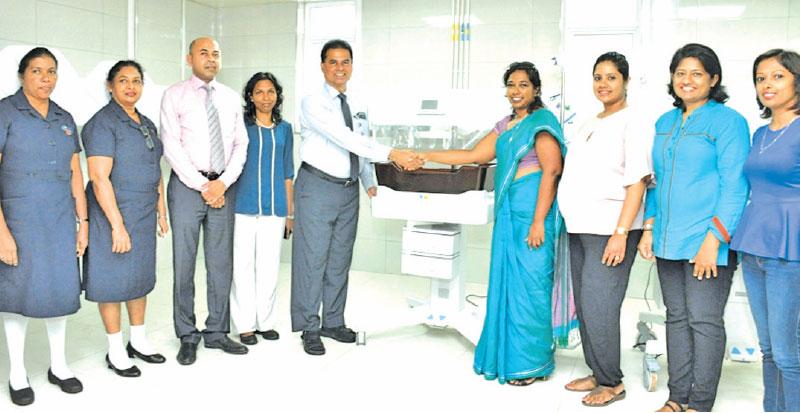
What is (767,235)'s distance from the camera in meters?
2.09

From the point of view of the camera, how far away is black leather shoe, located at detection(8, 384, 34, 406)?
2561mm

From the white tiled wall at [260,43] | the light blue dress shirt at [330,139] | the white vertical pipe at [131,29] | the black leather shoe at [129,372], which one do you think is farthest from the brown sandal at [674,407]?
the white vertical pipe at [131,29]

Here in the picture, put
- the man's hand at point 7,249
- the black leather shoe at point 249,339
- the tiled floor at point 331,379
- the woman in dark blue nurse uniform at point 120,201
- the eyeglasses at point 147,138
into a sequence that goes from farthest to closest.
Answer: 1. the black leather shoe at point 249,339
2. the eyeglasses at point 147,138
3. the woman in dark blue nurse uniform at point 120,201
4. the tiled floor at point 331,379
5. the man's hand at point 7,249

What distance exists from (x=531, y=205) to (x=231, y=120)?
56.1 inches

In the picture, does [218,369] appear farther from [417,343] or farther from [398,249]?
[398,249]

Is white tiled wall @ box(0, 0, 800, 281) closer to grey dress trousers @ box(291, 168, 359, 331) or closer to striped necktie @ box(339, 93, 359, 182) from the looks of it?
striped necktie @ box(339, 93, 359, 182)

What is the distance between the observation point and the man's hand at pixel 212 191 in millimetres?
3080

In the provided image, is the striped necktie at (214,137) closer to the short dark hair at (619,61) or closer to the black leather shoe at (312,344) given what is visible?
the black leather shoe at (312,344)

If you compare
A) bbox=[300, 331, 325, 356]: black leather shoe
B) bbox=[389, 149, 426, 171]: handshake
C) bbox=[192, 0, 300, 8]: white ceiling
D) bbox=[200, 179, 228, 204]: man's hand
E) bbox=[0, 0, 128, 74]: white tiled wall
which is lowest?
bbox=[300, 331, 325, 356]: black leather shoe

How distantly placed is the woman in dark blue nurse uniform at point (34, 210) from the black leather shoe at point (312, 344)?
40.5 inches

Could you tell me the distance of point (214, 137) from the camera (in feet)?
10.4

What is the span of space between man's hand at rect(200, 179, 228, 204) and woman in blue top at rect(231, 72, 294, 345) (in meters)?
0.20

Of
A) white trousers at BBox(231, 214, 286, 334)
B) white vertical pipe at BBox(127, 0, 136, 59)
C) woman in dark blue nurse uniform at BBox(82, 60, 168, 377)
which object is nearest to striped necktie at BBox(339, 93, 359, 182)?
white trousers at BBox(231, 214, 286, 334)

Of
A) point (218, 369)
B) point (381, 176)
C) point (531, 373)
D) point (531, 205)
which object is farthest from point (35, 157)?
point (531, 373)
